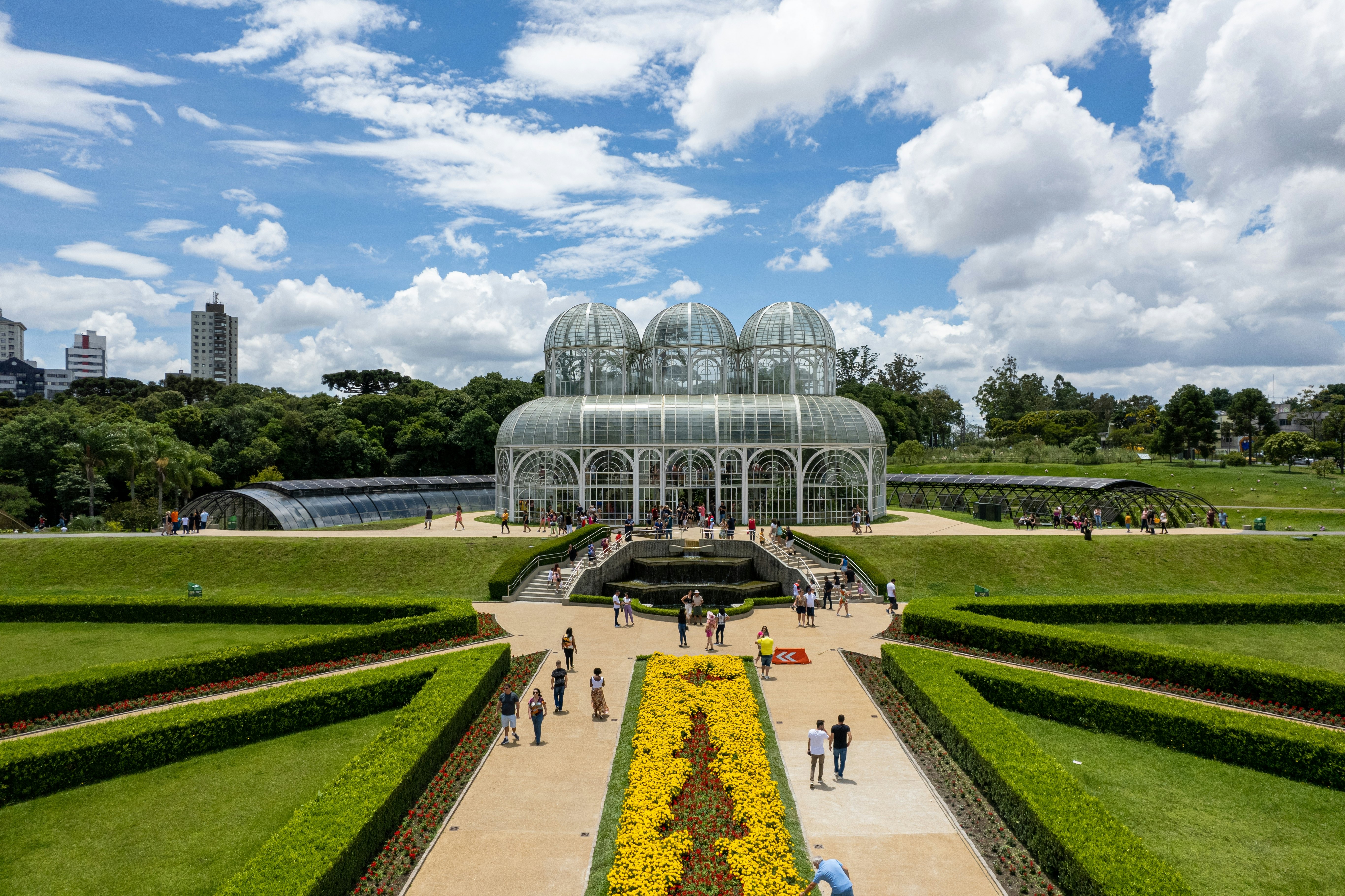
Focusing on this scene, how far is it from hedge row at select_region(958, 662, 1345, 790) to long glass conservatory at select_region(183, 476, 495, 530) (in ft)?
156

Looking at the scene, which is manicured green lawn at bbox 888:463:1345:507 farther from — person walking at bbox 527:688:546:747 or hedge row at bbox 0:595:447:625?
person walking at bbox 527:688:546:747

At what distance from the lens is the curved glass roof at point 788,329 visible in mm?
58156

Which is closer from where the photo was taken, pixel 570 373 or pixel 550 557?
pixel 550 557

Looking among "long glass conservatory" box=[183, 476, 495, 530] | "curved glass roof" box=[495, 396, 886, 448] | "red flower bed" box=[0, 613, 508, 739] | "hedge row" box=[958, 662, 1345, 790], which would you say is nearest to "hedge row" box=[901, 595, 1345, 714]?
"hedge row" box=[958, 662, 1345, 790]

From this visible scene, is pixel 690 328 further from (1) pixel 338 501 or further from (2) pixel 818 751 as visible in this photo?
(2) pixel 818 751

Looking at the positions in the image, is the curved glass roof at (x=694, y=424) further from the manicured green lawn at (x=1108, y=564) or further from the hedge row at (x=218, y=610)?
the hedge row at (x=218, y=610)

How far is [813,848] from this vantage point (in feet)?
43.1

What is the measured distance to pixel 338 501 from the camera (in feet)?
186

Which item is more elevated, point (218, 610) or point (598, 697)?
point (218, 610)

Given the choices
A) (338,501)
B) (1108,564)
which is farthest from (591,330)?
(1108,564)

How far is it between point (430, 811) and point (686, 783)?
5276 mm

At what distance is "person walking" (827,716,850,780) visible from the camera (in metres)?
15.7

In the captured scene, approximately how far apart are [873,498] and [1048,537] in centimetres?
1403

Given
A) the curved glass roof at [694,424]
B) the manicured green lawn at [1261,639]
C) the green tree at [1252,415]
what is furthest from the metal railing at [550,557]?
the green tree at [1252,415]
